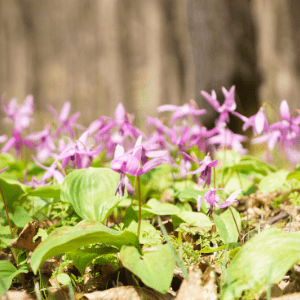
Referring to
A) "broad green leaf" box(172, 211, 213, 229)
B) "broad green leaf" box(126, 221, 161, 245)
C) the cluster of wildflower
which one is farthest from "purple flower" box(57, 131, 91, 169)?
"broad green leaf" box(172, 211, 213, 229)

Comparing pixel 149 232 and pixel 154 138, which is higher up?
pixel 154 138

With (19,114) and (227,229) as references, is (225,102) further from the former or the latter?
(19,114)

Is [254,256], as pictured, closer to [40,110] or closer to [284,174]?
[284,174]

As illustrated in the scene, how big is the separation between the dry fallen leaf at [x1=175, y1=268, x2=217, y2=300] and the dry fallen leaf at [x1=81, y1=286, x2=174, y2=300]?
10cm

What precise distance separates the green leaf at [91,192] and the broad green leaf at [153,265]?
1.14 ft

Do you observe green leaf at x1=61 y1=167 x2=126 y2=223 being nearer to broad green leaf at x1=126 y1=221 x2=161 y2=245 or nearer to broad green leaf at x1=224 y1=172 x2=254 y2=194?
broad green leaf at x1=126 y1=221 x2=161 y2=245

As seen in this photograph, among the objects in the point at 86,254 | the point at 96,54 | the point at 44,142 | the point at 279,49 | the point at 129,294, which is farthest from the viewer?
the point at 96,54

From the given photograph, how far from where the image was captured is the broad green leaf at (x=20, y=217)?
1.67 m

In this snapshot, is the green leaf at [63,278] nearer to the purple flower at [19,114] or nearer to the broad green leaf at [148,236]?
the broad green leaf at [148,236]

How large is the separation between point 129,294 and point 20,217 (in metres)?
0.85

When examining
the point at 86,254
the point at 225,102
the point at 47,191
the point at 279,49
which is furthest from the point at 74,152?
the point at 279,49

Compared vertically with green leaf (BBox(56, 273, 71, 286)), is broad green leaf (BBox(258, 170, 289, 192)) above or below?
below

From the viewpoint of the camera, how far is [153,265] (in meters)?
1.02

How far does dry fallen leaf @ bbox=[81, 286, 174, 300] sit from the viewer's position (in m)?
1.10
